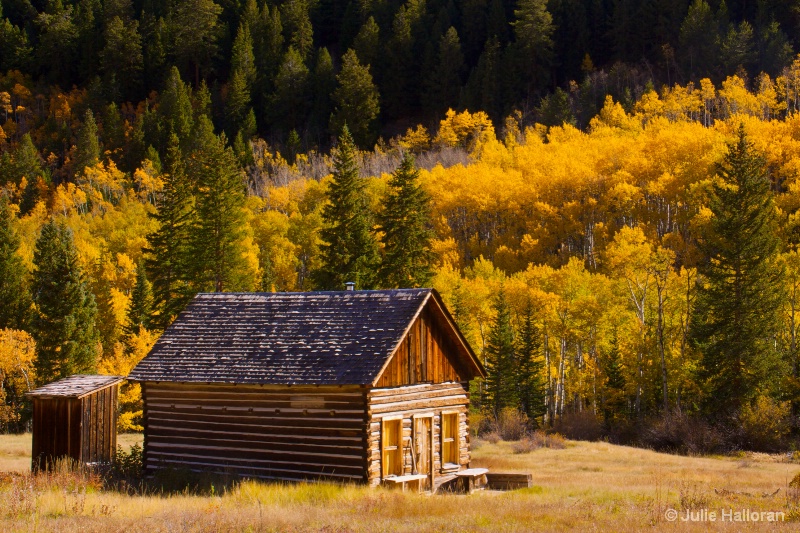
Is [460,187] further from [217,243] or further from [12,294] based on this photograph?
[12,294]

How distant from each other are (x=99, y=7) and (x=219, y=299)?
15970 centimetres

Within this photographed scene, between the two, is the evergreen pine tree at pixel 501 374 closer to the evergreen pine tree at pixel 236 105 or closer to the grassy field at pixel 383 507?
the grassy field at pixel 383 507

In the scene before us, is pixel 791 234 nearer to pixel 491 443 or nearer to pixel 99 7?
pixel 491 443

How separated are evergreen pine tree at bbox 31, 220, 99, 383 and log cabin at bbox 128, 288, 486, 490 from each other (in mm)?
22286

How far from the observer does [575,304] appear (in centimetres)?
5200

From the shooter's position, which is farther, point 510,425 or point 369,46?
point 369,46

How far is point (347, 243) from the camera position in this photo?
169 ft

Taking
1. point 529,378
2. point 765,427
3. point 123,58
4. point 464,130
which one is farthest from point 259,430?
point 123,58

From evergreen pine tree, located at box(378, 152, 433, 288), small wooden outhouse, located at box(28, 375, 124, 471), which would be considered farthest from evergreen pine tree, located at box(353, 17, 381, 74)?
small wooden outhouse, located at box(28, 375, 124, 471)

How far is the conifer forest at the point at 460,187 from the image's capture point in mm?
46469

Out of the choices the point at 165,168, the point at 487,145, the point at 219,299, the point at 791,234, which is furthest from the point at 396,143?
the point at 219,299

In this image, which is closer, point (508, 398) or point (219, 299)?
point (219, 299)

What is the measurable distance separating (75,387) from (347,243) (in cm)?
2672

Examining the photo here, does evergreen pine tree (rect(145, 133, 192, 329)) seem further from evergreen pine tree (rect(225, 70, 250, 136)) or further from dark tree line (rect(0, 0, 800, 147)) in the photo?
evergreen pine tree (rect(225, 70, 250, 136))
